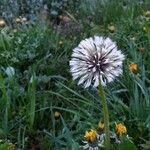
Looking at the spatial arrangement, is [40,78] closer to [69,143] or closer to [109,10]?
[69,143]

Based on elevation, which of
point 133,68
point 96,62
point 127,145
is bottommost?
point 127,145

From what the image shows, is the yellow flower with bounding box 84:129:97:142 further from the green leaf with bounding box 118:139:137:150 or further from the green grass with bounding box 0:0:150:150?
the green leaf with bounding box 118:139:137:150

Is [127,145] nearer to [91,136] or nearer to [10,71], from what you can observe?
[91,136]

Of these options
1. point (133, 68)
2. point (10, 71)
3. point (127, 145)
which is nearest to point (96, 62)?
point (127, 145)

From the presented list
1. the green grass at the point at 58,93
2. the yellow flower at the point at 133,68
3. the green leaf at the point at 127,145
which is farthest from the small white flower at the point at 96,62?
the yellow flower at the point at 133,68

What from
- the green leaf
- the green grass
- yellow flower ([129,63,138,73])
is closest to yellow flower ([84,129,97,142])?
the green grass

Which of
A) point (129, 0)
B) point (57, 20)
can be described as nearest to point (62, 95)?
point (129, 0)

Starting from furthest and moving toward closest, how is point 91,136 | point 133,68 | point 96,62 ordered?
point 133,68, point 91,136, point 96,62

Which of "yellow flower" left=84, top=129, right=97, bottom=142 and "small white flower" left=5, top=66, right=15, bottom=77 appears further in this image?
"small white flower" left=5, top=66, right=15, bottom=77
